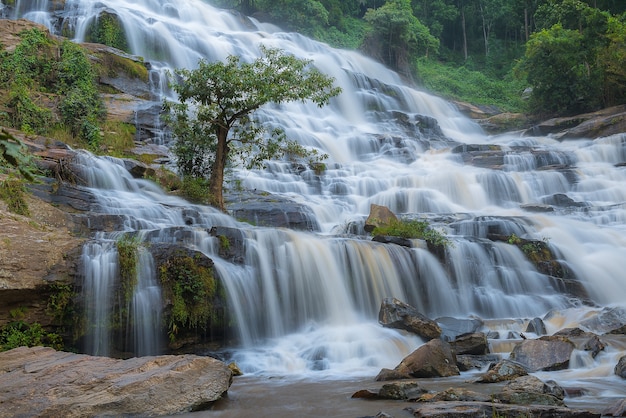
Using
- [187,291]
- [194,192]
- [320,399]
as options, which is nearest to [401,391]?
[320,399]

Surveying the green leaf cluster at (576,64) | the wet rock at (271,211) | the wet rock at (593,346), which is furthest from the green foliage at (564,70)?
the wet rock at (593,346)

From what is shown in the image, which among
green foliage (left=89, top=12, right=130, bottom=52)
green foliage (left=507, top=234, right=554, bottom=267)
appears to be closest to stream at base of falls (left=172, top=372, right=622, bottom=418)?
green foliage (left=507, top=234, right=554, bottom=267)

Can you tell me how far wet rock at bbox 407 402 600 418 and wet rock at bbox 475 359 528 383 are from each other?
6.00 ft

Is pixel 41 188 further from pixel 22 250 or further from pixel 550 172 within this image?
pixel 550 172

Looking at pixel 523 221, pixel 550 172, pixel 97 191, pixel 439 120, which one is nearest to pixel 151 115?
pixel 97 191

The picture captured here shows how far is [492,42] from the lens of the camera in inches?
2036

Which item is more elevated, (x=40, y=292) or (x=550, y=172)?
(x=550, y=172)

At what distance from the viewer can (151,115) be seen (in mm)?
19797

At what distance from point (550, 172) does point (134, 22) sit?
22.0m

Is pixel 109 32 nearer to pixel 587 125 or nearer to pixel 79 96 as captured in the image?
pixel 79 96

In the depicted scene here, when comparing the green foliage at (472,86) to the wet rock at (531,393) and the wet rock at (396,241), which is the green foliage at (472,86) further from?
the wet rock at (531,393)

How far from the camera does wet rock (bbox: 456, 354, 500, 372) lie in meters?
7.91

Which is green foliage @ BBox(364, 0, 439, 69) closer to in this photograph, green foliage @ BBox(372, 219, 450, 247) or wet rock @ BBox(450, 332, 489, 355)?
green foliage @ BBox(372, 219, 450, 247)

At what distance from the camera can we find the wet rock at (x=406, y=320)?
31.4 feet
